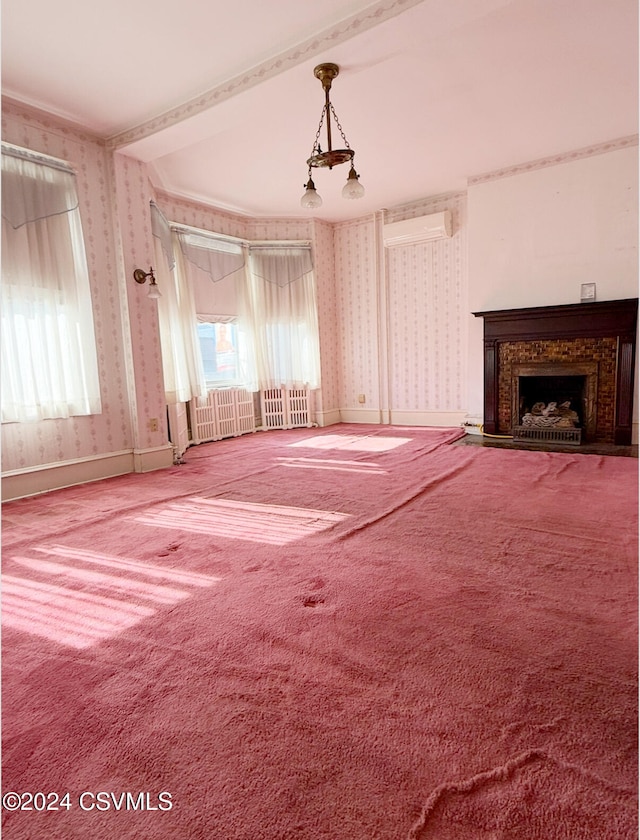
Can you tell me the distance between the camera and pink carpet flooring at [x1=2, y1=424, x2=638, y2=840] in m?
0.98

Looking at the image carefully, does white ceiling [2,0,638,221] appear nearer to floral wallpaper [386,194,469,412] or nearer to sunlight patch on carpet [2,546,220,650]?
floral wallpaper [386,194,469,412]

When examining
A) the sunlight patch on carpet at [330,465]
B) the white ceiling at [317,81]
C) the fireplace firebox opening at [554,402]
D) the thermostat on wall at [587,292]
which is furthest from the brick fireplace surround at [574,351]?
the sunlight patch on carpet at [330,465]

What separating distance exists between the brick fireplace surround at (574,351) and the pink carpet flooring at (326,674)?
2.25 m

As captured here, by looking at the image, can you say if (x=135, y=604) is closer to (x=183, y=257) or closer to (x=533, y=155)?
(x=183, y=257)

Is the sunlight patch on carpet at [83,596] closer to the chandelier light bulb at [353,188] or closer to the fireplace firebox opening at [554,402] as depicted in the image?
the chandelier light bulb at [353,188]

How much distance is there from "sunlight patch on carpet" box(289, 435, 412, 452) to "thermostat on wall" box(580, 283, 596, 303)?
7.66 feet

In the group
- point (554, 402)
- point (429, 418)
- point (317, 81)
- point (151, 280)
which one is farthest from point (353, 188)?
point (429, 418)

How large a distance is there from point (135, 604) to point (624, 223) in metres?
5.38

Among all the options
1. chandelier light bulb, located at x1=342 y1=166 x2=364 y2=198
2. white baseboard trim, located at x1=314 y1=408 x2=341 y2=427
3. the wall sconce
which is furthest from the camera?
white baseboard trim, located at x1=314 y1=408 x2=341 y2=427

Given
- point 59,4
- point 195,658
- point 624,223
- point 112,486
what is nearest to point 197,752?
point 195,658

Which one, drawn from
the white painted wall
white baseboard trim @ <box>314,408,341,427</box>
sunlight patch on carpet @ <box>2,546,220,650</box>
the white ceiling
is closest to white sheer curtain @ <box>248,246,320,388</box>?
white baseboard trim @ <box>314,408,341,427</box>

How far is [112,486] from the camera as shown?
148 inches

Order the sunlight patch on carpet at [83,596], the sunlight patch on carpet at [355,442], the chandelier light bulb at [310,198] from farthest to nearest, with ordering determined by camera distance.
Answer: the sunlight patch on carpet at [355,442], the chandelier light bulb at [310,198], the sunlight patch on carpet at [83,596]

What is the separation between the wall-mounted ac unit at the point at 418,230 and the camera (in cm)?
577
